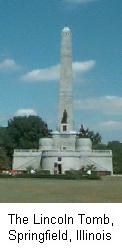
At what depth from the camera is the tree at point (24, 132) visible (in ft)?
291

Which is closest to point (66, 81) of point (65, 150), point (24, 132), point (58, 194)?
point (65, 150)

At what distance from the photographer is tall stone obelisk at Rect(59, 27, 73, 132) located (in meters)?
67.2

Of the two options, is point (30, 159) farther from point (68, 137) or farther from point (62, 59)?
point (62, 59)

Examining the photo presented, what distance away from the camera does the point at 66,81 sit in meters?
67.9

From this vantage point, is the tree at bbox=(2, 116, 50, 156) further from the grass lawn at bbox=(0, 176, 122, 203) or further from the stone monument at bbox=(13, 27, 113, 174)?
the grass lawn at bbox=(0, 176, 122, 203)

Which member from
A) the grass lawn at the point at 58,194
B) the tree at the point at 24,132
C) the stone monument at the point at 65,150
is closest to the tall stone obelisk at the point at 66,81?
the stone monument at the point at 65,150

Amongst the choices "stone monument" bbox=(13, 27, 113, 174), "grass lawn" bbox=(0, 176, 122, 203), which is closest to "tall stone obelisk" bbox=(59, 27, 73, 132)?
"stone monument" bbox=(13, 27, 113, 174)

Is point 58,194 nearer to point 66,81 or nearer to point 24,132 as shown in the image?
point 66,81

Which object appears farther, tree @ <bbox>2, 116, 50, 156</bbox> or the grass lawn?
tree @ <bbox>2, 116, 50, 156</bbox>

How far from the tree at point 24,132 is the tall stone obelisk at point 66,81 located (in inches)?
790

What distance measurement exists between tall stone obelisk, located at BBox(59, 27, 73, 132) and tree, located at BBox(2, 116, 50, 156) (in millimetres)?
20062

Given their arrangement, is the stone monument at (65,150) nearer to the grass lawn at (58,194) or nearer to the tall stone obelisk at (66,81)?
the tall stone obelisk at (66,81)
